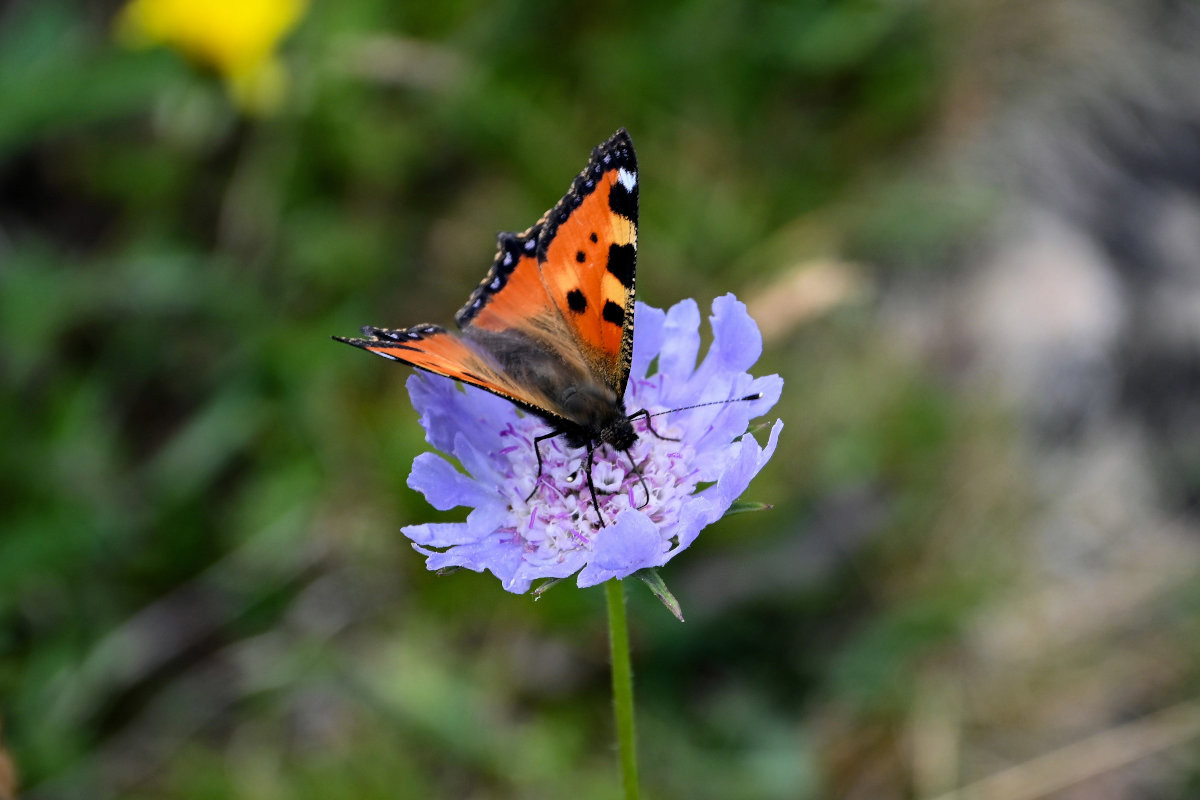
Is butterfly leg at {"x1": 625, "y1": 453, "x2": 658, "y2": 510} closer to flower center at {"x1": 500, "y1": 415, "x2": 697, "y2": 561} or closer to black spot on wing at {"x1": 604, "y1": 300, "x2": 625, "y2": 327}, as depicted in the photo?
flower center at {"x1": 500, "y1": 415, "x2": 697, "y2": 561}

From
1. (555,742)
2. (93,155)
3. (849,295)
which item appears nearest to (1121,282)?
(849,295)

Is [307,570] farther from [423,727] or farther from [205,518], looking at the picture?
[423,727]

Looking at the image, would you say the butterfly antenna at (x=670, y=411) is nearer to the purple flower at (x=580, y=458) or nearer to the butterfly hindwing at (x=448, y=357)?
the purple flower at (x=580, y=458)

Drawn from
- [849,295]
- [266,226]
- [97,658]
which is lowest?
[97,658]

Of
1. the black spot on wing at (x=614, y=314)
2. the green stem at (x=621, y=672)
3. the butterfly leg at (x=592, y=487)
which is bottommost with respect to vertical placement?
the green stem at (x=621, y=672)

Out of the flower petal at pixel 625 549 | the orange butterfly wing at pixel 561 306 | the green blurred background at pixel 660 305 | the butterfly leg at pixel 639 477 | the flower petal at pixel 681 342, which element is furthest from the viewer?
the green blurred background at pixel 660 305

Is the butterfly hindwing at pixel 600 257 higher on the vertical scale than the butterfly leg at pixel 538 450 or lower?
higher

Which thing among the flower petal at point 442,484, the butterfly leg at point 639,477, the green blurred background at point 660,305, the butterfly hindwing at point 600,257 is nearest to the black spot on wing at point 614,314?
the butterfly hindwing at point 600,257

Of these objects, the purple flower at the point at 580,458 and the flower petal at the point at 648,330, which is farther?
the flower petal at the point at 648,330
